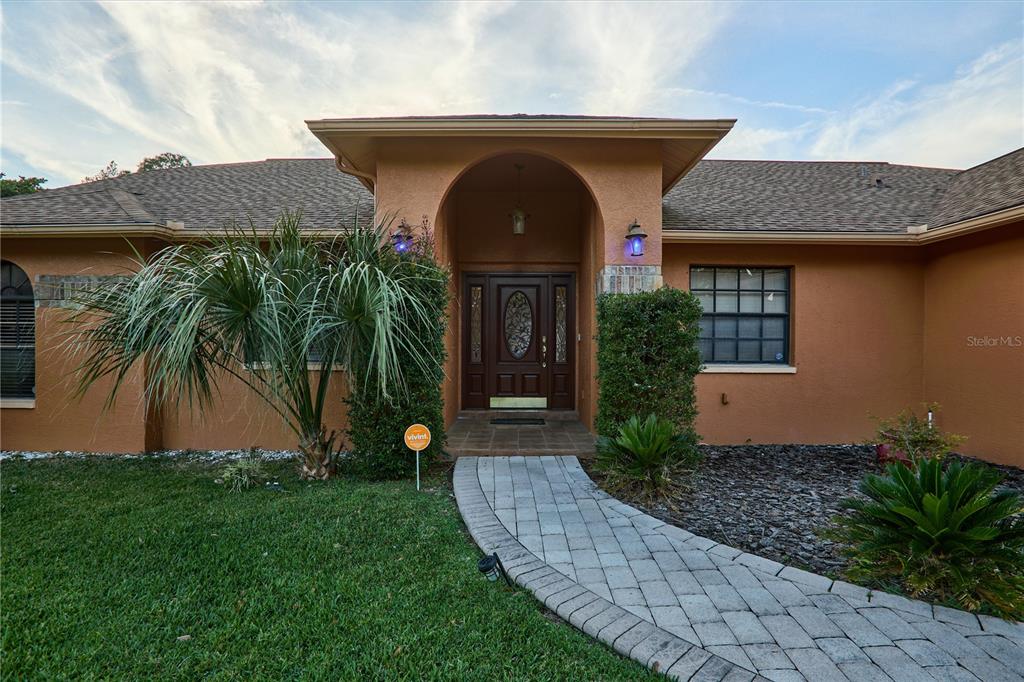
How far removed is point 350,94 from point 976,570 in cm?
1130

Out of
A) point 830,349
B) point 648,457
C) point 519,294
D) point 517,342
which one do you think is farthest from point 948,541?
point 519,294

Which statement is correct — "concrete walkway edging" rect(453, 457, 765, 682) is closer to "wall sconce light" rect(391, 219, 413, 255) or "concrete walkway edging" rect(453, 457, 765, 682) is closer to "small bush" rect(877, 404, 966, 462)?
"wall sconce light" rect(391, 219, 413, 255)

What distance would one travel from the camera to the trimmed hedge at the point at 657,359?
4828 mm

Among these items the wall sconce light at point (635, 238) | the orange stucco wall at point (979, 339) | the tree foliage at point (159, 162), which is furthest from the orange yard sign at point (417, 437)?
the tree foliage at point (159, 162)

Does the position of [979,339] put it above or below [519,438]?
above

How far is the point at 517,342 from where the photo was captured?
26.9 feet

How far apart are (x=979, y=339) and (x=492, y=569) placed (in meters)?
7.17

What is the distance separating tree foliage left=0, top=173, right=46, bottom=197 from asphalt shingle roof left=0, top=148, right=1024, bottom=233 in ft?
24.2

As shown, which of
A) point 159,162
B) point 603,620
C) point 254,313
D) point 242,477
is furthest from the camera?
point 159,162

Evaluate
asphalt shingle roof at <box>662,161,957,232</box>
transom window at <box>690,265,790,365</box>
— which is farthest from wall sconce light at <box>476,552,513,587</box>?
asphalt shingle roof at <box>662,161,957,232</box>

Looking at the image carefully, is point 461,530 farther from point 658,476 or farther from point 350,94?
point 350,94

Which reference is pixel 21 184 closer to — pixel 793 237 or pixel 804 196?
pixel 793 237

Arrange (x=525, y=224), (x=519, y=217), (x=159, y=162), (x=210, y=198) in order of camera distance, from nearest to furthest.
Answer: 1. (x=519, y=217)
2. (x=210, y=198)
3. (x=525, y=224)
4. (x=159, y=162)

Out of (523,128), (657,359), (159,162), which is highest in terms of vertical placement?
(159,162)
